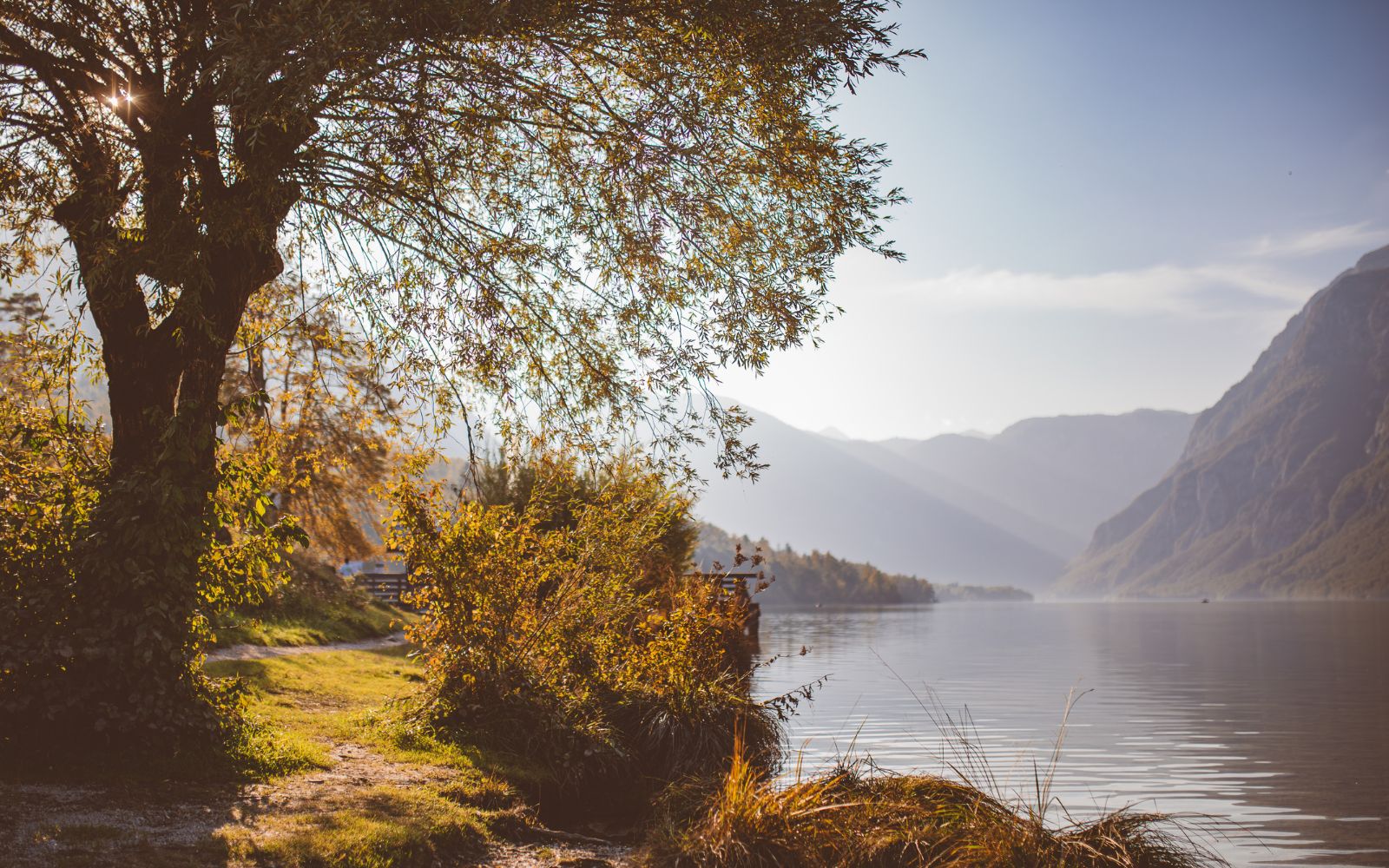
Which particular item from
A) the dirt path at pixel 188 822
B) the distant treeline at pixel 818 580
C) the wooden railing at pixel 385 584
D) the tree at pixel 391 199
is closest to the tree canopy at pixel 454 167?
the tree at pixel 391 199

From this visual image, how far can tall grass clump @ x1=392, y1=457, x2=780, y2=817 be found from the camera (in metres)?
11.2

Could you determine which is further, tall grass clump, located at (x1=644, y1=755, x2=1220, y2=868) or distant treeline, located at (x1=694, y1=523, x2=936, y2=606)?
distant treeline, located at (x1=694, y1=523, x2=936, y2=606)

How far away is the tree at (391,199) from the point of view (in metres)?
8.60

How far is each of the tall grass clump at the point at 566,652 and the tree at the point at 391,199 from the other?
1410 mm

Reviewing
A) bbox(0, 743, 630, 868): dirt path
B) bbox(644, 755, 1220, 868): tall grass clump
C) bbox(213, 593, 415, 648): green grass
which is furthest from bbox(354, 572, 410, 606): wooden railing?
bbox(644, 755, 1220, 868): tall grass clump

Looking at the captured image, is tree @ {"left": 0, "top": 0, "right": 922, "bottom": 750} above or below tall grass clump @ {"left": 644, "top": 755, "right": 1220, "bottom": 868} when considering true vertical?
above

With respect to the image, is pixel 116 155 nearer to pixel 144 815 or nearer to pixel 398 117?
pixel 398 117

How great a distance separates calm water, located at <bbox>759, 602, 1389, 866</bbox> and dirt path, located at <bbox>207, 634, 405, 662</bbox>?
33.5ft

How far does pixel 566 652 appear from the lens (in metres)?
12.1

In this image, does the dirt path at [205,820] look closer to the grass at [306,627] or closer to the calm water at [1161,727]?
the calm water at [1161,727]

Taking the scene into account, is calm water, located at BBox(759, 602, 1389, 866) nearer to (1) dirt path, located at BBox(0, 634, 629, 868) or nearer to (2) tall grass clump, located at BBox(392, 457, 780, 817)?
(2) tall grass clump, located at BBox(392, 457, 780, 817)

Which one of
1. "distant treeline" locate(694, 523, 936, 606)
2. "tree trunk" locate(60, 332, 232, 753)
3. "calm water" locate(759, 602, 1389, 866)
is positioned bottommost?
"distant treeline" locate(694, 523, 936, 606)

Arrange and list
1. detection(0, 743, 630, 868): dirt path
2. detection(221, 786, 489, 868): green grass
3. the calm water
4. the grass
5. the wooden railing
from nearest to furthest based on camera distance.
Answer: detection(0, 743, 630, 868): dirt path
detection(221, 786, 489, 868): green grass
the calm water
the grass
the wooden railing

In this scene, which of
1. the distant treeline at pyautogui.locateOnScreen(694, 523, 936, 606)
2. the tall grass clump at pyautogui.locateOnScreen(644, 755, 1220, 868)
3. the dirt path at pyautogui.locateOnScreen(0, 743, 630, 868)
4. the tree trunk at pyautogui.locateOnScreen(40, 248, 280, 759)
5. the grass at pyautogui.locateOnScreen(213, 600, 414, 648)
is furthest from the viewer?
the distant treeline at pyautogui.locateOnScreen(694, 523, 936, 606)
